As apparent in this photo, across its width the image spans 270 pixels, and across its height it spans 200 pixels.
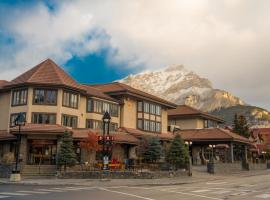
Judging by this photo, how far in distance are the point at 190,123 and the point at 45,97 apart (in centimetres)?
3640

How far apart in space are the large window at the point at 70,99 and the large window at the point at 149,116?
1318 centimetres

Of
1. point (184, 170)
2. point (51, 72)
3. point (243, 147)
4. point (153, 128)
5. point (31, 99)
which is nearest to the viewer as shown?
point (184, 170)

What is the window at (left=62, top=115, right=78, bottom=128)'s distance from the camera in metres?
47.0

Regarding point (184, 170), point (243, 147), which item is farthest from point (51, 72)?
point (243, 147)

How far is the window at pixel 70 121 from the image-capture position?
154 feet

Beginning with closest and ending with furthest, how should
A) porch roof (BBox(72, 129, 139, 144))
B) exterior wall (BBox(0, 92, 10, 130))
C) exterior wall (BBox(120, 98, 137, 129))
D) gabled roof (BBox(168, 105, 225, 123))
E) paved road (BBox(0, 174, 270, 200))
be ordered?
paved road (BBox(0, 174, 270, 200))
porch roof (BBox(72, 129, 139, 144))
exterior wall (BBox(0, 92, 10, 130))
exterior wall (BBox(120, 98, 137, 129))
gabled roof (BBox(168, 105, 225, 123))

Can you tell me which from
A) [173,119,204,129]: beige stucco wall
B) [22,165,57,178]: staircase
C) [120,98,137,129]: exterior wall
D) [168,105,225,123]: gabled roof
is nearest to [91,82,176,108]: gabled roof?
[120,98,137,129]: exterior wall

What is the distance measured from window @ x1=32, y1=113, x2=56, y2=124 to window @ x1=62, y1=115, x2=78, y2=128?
1.42m

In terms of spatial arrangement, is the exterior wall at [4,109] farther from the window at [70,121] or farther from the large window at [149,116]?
the large window at [149,116]

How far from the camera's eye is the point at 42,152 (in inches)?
1773

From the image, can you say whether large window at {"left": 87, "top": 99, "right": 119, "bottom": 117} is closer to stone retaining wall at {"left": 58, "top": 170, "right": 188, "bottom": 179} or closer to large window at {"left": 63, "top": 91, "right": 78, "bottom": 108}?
large window at {"left": 63, "top": 91, "right": 78, "bottom": 108}

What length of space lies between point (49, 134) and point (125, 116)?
16.3 meters

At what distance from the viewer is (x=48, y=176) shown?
1489 inches

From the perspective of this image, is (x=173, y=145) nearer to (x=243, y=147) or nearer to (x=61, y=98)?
(x=61, y=98)
